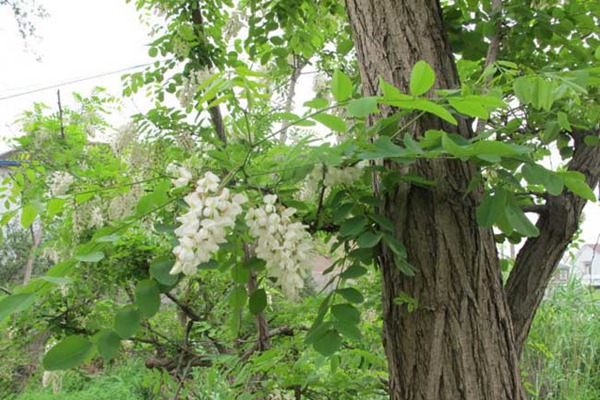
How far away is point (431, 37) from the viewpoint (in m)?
0.74

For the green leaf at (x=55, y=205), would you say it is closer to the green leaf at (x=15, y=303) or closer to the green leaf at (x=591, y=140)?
the green leaf at (x=15, y=303)

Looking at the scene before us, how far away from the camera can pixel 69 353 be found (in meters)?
0.51

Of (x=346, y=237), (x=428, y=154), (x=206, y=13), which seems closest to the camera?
(x=428, y=154)

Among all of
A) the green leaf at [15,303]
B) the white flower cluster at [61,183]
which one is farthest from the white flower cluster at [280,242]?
the white flower cluster at [61,183]

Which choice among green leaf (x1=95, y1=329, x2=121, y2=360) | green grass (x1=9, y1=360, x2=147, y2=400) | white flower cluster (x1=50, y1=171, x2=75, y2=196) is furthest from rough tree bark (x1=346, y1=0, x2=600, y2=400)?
green grass (x1=9, y1=360, x2=147, y2=400)

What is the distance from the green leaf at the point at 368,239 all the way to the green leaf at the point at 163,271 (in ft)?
0.71

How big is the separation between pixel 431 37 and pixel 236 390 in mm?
838

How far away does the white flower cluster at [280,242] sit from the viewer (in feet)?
1.86

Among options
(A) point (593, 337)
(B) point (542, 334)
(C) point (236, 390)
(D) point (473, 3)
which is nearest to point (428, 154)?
(D) point (473, 3)

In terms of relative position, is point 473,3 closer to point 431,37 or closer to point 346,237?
point 431,37

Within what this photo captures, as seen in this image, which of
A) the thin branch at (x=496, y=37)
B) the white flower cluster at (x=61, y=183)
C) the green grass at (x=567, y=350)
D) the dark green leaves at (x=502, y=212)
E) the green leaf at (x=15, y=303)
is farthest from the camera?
the green grass at (x=567, y=350)

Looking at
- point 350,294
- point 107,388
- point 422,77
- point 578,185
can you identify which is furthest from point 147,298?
point 107,388

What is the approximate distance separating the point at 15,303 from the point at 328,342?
326mm

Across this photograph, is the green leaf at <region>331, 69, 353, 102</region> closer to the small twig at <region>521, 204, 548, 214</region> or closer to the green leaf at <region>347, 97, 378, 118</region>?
the green leaf at <region>347, 97, 378, 118</region>
